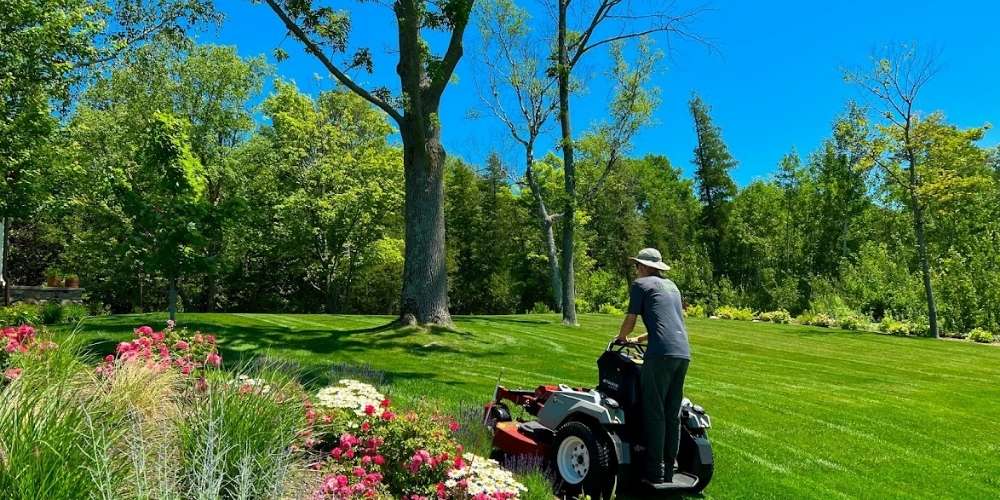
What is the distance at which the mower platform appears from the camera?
465 centimetres

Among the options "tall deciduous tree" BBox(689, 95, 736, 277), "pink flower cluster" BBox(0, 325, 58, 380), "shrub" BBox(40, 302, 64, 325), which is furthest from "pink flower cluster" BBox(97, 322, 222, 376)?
"tall deciduous tree" BBox(689, 95, 736, 277)

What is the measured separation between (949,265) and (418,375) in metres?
25.1

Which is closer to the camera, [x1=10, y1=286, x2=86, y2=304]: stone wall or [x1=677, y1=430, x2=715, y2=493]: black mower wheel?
[x1=677, y1=430, x2=715, y2=493]: black mower wheel

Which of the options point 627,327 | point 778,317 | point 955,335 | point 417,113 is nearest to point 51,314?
Answer: point 417,113

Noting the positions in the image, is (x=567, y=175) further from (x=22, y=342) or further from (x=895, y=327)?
(x=22, y=342)

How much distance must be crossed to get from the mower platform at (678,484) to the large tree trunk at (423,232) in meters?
8.56

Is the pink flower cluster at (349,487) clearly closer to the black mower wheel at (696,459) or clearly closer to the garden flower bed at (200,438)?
the garden flower bed at (200,438)

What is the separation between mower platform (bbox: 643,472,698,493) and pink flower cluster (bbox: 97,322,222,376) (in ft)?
11.1

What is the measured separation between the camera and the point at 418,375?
30.4 ft

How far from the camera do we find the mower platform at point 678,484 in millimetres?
4648

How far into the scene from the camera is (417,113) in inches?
505

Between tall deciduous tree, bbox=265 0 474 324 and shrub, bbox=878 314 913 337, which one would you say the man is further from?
shrub, bbox=878 314 913 337

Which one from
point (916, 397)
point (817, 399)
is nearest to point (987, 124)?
point (916, 397)

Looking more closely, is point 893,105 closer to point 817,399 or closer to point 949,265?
point 949,265
